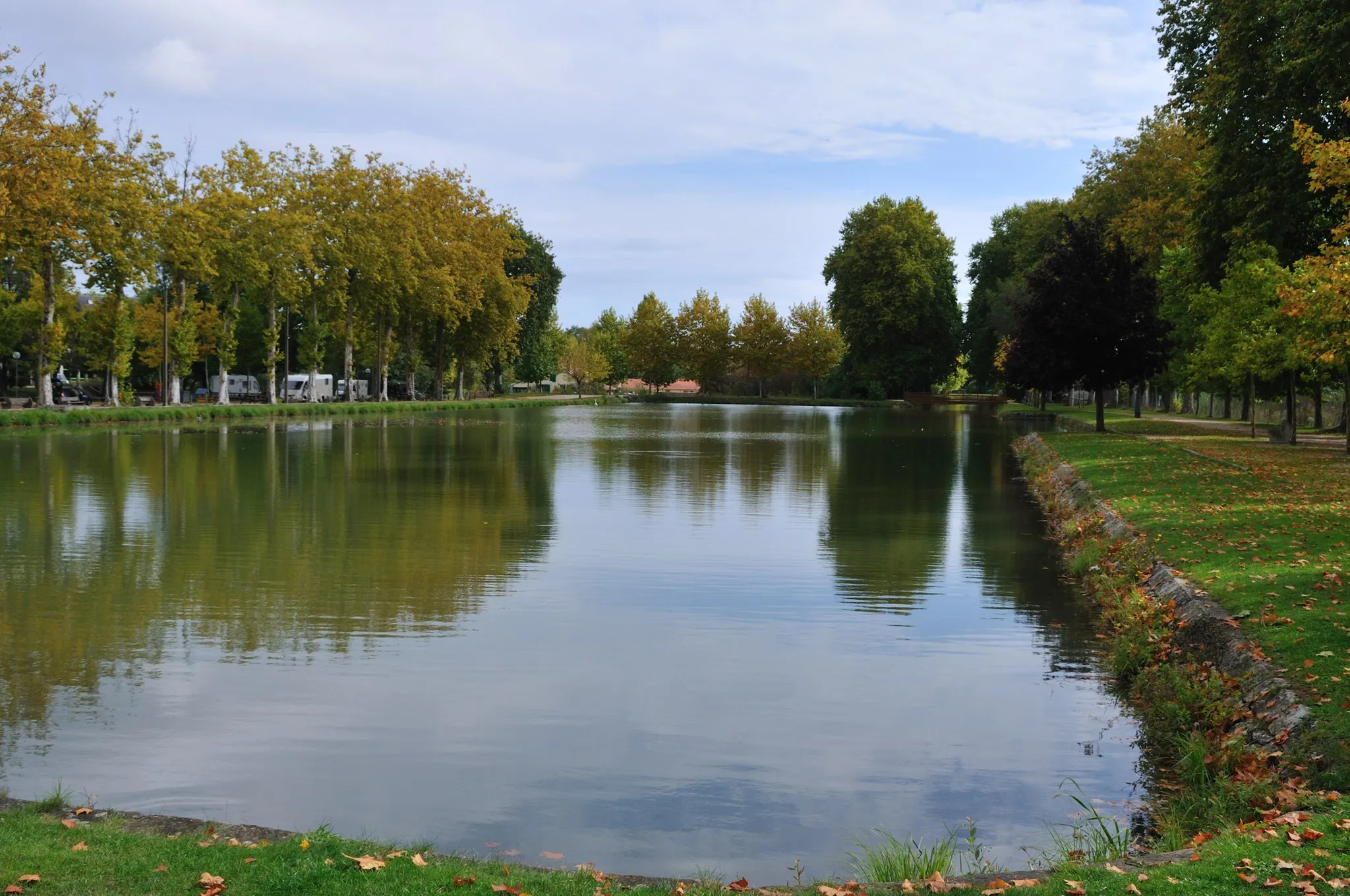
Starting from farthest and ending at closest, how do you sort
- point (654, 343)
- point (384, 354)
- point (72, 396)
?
point (654, 343) < point (384, 354) < point (72, 396)

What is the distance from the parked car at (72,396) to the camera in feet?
217

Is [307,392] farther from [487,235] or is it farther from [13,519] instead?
[13,519]

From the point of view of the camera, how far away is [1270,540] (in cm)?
1518

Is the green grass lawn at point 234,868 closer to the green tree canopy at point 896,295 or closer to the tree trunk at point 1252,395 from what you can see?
the tree trunk at point 1252,395

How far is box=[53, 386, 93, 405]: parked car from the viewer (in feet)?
217

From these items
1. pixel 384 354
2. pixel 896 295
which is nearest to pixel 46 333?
pixel 384 354

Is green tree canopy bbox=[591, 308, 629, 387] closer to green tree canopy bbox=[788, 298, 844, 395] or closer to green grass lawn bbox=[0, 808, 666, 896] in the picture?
green tree canopy bbox=[788, 298, 844, 395]

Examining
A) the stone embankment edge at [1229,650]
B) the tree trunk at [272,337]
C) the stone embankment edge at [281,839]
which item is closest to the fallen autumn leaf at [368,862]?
the stone embankment edge at [281,839]

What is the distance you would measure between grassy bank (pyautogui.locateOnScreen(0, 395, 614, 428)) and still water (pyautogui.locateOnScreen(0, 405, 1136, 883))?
24363 mm

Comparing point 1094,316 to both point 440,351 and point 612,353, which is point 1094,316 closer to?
point 440,351

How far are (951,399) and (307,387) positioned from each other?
53898 mm

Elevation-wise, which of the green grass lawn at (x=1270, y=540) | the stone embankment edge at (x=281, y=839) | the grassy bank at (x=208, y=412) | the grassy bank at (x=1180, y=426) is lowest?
the stone embankment edge at (x=281, y=839)

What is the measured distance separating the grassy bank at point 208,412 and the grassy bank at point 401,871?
44.3 m

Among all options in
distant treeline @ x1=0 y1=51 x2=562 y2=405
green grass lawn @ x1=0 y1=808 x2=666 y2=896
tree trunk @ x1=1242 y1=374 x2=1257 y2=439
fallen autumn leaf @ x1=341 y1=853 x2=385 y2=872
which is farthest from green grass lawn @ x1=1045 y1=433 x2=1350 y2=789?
distant treeline @ x1=0 y1=51 x2=562 y2=405
